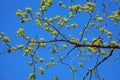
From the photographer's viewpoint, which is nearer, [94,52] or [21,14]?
[21,14]

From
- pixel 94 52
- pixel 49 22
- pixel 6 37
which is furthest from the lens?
pixel 94 52

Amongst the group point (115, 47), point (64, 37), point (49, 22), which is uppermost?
point (49, 22)

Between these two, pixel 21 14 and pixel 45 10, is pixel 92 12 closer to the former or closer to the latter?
pixel 45 10

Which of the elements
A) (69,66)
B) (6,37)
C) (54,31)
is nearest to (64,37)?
(54,31)

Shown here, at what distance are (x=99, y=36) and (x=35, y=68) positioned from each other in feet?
8.63

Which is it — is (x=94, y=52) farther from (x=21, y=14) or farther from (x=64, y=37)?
(x=21, y=14)

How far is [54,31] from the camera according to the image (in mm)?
9516

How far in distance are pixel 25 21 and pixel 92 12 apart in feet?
8.06

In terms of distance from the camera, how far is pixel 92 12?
9633 millimetres

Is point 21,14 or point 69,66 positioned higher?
point 21,14

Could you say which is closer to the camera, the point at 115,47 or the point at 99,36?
the point at 115,47

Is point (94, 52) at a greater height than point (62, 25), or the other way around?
point (62, 25)

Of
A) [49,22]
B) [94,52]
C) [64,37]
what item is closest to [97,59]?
[94,52]

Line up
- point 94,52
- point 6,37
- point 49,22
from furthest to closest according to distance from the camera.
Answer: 1. point 94,52
2. point 49,22
3. point 6,37
